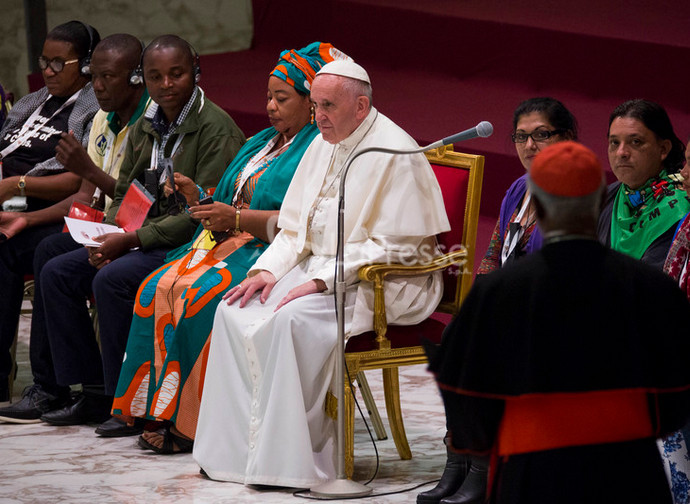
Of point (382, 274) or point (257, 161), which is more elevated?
point (257, 161)

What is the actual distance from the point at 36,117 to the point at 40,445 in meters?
1.91

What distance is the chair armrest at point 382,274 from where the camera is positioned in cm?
390

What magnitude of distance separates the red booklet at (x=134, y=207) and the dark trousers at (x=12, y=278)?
1.84 feet

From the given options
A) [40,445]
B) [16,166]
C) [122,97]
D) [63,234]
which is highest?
[122,97]

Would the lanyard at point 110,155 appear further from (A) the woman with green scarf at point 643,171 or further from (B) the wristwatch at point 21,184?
(A) the woman with green scarf at point 643,171

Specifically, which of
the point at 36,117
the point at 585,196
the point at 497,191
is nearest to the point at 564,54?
the point at 497,191

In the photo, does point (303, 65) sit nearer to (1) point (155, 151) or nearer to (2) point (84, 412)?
(1) point (155, 151)

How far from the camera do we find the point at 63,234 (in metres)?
5.28

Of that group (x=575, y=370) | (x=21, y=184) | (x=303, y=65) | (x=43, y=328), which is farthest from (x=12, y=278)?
(x=575, y=370)

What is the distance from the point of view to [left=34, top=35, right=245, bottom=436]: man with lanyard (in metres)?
4.86

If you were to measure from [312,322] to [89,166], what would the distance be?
6.09 ft

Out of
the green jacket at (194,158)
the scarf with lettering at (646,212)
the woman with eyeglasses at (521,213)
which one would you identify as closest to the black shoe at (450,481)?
the woman with eyeglasses at (521,213)

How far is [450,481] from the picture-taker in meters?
3.63

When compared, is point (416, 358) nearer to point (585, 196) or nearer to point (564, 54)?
point (585, 196)
